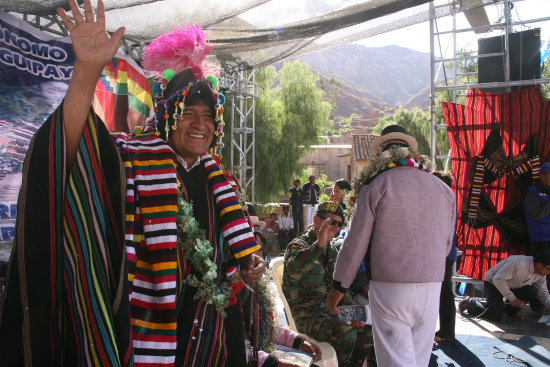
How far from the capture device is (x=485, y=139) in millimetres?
7043

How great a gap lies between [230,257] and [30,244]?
2.97 ft

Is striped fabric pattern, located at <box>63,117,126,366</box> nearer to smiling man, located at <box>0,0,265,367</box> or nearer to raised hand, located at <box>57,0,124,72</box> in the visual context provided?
smiling man, located at <box>0,0,265,367</box>

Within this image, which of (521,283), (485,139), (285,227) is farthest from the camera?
(285,227)

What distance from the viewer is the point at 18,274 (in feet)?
4.76

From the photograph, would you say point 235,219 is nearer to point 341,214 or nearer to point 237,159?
point 341,214

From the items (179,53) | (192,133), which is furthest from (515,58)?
(192,133)

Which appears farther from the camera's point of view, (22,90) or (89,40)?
(22,90)

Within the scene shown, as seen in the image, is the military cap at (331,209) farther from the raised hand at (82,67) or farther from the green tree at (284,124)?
the green tree at (284,124)

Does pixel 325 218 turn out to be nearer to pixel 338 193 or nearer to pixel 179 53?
pixel 179 53

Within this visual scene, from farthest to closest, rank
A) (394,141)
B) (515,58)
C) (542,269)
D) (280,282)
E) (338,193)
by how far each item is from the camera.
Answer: (515,58) → (338,193) → (542,269) → (280,282) → (394,141)

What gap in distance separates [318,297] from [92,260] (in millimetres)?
2484

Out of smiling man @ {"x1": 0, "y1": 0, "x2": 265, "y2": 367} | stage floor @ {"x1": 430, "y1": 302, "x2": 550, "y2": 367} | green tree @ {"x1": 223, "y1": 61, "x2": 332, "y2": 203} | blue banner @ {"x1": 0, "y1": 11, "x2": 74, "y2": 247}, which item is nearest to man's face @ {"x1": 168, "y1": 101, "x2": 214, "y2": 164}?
smiling man @ {"x1": 0, "y1": 0, "x2": 265, "y2": 367}

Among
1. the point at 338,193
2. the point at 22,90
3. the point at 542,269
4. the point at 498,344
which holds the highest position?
the point at 22,90

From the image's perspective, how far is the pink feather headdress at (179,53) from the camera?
2174mm
